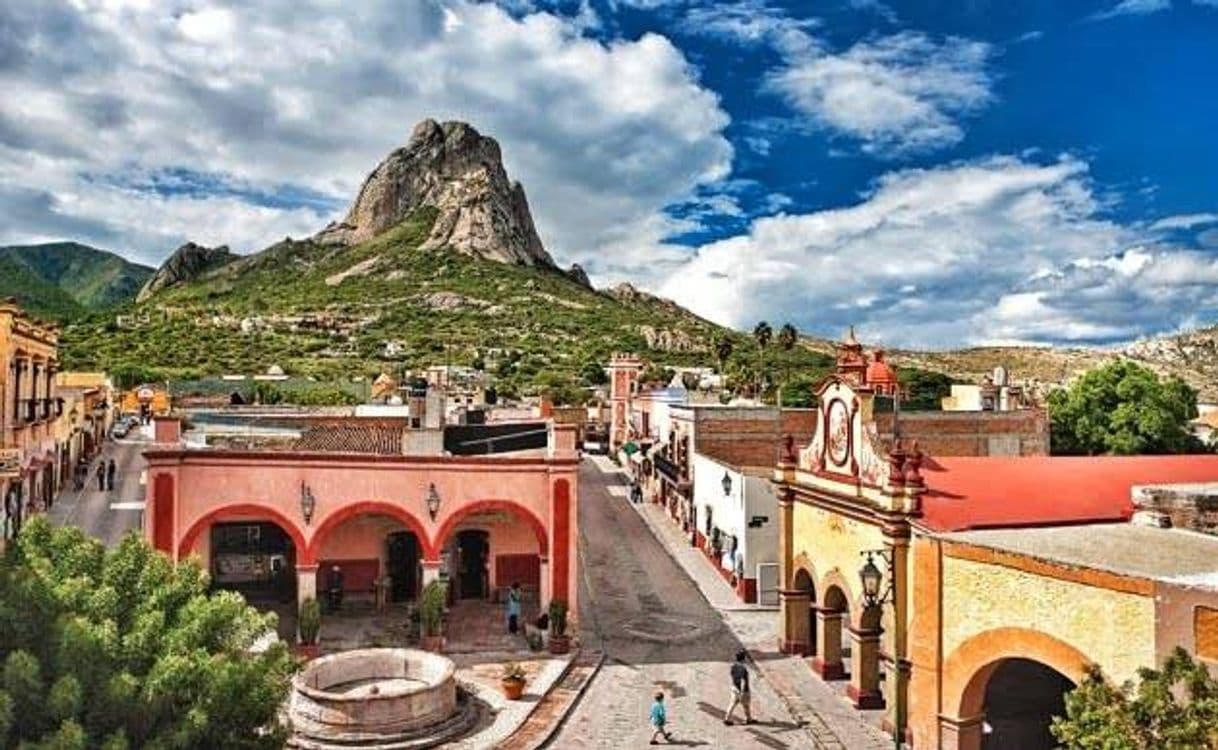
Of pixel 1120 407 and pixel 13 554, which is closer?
pixel 13 554

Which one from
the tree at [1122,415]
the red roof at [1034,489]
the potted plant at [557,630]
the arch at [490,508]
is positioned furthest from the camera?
the tree at [1122,415]

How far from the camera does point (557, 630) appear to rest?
22047 mm

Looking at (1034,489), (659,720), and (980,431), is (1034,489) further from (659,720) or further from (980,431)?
(980,431)

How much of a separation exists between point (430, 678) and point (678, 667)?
19.4ft

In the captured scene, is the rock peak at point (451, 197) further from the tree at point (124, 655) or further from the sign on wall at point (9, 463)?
the tree at point (124, 655)

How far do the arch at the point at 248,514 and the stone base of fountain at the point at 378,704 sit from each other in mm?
3641

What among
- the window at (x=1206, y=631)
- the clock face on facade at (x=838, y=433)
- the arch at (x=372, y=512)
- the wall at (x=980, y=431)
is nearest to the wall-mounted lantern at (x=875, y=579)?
the clock face on facade at (x=838, y=433)

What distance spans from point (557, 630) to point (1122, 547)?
39.7ft

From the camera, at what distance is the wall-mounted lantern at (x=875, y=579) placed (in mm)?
14672

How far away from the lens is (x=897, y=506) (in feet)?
56.0

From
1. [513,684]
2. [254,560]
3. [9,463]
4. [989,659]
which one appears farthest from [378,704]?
[9,463]

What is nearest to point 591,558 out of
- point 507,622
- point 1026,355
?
point 507,622

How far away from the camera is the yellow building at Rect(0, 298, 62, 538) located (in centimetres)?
2586

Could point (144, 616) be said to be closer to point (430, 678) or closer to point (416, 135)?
point (430, 678)
